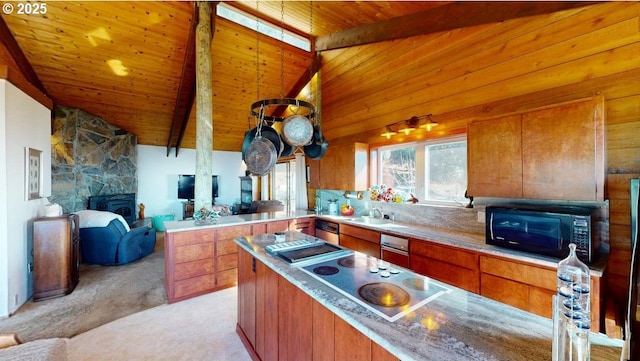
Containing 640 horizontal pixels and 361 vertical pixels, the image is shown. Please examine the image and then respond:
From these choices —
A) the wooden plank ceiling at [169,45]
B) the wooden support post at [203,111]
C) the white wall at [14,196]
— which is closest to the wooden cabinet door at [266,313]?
the wooden support post at [203,111]

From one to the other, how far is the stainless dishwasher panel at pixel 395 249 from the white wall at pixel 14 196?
13.5 ft

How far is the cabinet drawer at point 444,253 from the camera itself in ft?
7.45

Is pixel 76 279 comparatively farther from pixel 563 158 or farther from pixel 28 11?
pixel 563 158

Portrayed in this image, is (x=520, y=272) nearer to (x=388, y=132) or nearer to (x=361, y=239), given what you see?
(x=361, y=239)

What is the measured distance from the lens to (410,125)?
10.9 feet

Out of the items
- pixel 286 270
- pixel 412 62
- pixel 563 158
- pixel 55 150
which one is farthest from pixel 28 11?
pixel 563 158

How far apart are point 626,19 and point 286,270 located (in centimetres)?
314

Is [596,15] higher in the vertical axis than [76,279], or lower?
higher

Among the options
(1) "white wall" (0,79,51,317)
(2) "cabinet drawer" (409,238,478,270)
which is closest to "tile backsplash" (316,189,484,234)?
(2) "cabinet drawer" (409,238,478,270)

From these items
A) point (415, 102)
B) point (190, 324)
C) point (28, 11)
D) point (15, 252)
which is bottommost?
point (190, 324)

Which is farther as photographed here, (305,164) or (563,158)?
(305,164)

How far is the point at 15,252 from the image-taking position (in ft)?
8.96

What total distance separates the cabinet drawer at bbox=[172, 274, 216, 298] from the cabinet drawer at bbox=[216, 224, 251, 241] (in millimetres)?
518

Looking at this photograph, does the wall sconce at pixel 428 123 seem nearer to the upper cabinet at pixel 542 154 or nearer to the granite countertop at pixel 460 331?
the upper cabinet at pixel 542 154
